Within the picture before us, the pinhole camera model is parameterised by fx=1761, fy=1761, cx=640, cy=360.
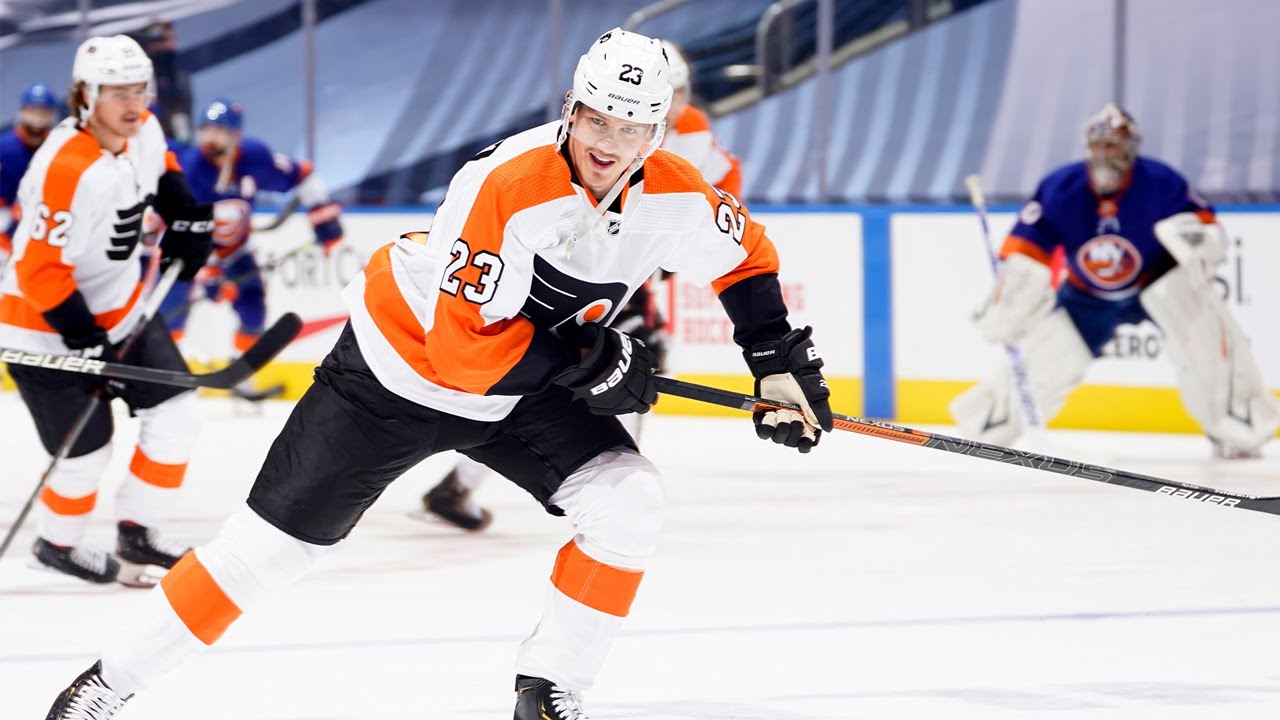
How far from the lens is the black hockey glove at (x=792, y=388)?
256 centimetres

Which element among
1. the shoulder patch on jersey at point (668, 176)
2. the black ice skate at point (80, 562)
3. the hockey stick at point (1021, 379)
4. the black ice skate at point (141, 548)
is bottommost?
the black ice skate at point (80, 562)

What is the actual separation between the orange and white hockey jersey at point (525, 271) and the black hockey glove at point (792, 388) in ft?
0.14

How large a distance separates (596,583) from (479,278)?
0.47 m

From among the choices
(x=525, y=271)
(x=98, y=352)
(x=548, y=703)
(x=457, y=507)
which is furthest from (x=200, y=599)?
(x=457, y=507)

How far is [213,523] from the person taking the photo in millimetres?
4738

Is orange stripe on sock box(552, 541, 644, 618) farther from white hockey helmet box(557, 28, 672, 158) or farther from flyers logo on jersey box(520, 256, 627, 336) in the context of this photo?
white hockey helmet box(557, 28, 672, 158)

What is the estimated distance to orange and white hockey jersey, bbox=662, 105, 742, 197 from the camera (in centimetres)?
473

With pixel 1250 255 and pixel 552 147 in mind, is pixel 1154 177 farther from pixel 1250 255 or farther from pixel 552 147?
pixel 552 147

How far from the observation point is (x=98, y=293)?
3775 millimetres

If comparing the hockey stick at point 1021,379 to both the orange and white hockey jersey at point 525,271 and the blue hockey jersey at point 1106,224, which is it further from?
the orange and white hockey jersey at point 525,271

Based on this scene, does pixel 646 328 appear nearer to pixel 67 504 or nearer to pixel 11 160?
pixel 67 504

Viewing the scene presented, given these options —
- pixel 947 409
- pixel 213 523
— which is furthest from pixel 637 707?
pixel 947 409

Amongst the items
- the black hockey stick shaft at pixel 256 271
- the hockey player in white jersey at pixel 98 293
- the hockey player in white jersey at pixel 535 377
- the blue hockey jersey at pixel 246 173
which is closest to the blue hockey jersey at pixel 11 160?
the black hockey stick shaft at pixel 256 271

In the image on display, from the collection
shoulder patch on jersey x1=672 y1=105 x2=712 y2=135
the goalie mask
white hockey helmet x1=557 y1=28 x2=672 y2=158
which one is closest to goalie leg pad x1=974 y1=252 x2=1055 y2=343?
the goalie mask
